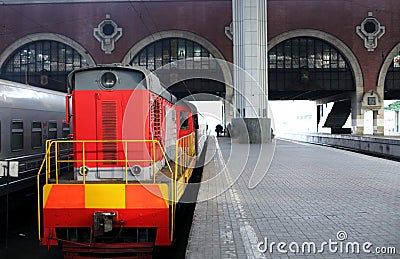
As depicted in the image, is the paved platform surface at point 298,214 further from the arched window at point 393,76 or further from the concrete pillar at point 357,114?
the arched window at point 393,76

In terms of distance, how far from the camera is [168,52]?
38812 millimetres

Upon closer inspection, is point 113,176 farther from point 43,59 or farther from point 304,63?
point 304,63

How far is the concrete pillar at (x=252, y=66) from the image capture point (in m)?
26.1

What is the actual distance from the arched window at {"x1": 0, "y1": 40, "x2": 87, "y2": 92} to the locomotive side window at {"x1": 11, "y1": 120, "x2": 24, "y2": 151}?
2821 centimetres

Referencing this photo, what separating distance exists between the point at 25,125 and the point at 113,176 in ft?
17.4

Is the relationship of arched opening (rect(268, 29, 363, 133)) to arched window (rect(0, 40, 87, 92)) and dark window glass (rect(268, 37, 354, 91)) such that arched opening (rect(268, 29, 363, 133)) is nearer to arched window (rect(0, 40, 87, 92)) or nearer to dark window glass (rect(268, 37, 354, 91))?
dark window glass (rect(268, 37, 354, 91))

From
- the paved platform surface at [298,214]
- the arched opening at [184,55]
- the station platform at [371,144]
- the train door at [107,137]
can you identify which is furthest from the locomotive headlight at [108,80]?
the arched opening at [184,55]

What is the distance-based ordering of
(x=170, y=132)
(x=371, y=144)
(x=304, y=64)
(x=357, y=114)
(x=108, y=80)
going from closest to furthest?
(x=108, y=80) → (x=170, y=132) → (x=371, y=144) → (x=304, y=64) → (x=357, y=114)

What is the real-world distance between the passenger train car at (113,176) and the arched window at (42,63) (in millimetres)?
32189

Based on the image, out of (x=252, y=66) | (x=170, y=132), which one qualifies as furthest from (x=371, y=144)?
(x=170, y=132)

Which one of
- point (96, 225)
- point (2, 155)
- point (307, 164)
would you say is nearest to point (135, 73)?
point (96, 225)

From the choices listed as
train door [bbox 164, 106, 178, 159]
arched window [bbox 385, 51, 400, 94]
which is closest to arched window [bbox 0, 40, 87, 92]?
arched window [bbox 385, 51, 400, 94]

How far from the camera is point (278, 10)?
127 ft

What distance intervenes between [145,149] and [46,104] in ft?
21.9
